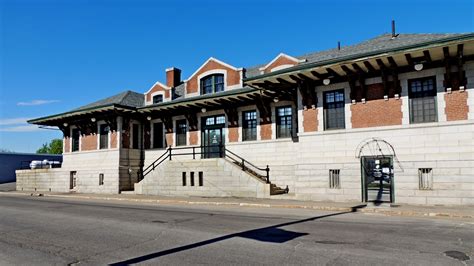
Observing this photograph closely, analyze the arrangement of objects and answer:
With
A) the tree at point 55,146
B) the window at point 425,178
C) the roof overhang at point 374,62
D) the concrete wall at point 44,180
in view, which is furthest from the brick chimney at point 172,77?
the tree at point 55,146

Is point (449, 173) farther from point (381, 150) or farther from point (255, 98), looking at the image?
point (255, 98)

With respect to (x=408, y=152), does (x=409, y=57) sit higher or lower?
higher

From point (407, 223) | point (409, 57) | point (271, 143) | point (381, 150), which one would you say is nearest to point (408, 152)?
point (381, 150)

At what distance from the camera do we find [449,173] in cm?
1491

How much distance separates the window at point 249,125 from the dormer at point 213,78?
2.57m

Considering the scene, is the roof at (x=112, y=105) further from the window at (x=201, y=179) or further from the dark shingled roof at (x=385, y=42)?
the dark shingled roof at (x=385, y=42)

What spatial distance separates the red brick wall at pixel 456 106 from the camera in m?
14.9

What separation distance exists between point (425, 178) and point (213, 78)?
15.5 m

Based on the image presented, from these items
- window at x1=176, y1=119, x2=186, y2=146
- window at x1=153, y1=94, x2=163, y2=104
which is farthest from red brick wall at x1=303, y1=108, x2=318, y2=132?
window at x1=153, y1=94, x2=163, y2=104

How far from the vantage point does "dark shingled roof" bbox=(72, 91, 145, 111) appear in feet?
95.5

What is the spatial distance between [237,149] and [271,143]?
252 cm

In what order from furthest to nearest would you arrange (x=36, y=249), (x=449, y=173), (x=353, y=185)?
(x=353, y=185)
(x=449, y=173)
(x=36, y=249)

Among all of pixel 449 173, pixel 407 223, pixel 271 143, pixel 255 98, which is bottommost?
pixel 407 223

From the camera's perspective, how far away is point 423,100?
15.9 m
